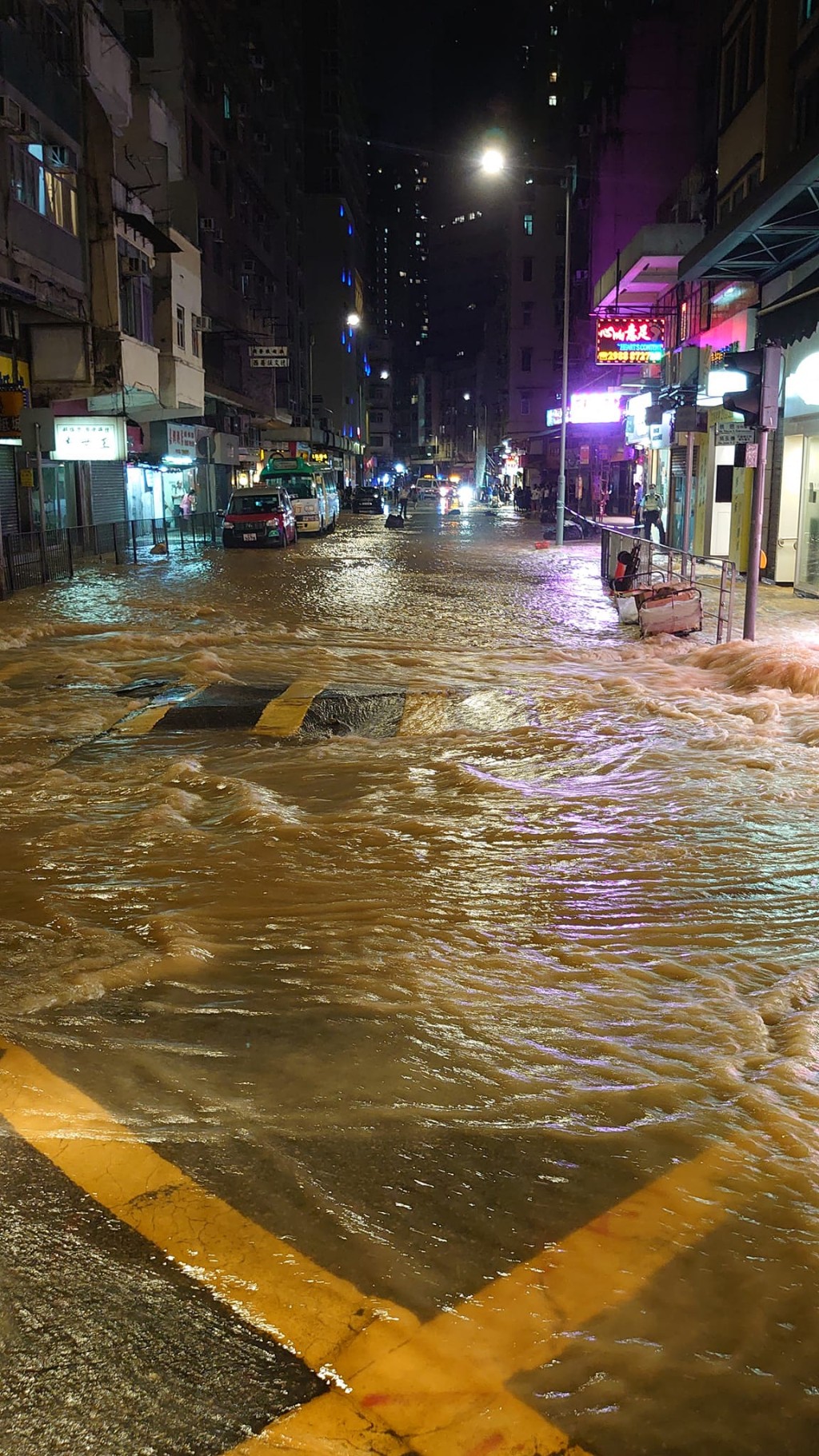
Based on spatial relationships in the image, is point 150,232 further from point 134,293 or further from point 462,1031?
point 462,1031

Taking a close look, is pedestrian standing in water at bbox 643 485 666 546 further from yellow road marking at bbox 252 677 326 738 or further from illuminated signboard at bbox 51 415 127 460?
yellow road marking at bbox 252 677 326 738

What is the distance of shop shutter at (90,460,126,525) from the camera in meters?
37.0

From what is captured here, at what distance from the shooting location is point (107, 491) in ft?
127

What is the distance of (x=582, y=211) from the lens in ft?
229

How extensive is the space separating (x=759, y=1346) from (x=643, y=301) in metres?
43.4

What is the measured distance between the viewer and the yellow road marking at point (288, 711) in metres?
10.9

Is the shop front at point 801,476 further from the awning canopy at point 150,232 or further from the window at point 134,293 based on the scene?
the awning canopy at point 150,232

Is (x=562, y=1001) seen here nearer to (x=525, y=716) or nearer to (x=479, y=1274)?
(x=479, y=1274)

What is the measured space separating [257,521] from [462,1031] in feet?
113

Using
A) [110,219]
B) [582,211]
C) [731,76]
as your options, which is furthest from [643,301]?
[582,211]

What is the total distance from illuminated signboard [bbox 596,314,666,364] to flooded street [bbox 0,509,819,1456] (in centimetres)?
3058

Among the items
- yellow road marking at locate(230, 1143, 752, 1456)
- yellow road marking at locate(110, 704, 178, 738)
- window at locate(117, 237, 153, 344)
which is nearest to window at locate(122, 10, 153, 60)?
window at locate(117, 237, 153, 344)

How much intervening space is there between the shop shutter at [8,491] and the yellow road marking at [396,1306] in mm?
26457

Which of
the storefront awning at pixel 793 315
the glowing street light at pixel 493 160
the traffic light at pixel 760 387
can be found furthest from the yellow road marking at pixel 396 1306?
the glowing street light at pixel 493 160
